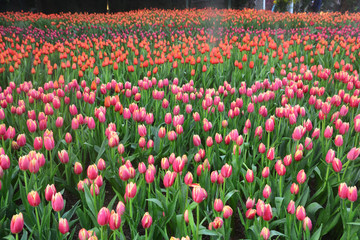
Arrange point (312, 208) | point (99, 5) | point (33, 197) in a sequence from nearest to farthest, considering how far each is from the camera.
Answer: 1. point (33, 197)
2. point (312, 208)
3. point (99, 5)

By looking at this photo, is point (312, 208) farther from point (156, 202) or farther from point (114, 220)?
point (114, 220)

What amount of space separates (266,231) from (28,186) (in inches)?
46.6

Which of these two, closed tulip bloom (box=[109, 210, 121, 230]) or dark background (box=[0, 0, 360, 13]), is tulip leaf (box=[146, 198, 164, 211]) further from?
dark background (box=[0, 0, 360, 13])

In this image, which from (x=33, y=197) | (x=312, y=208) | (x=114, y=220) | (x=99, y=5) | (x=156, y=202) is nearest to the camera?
(x=114, y=220)

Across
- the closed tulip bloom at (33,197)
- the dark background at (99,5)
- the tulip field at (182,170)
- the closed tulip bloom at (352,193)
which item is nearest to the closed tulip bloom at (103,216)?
the tulip field at (182,170)

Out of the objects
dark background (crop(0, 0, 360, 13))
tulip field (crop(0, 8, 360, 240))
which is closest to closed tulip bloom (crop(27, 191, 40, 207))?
tulip field (crop(0, 8, 360, 240))

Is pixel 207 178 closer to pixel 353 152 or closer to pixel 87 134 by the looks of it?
pixel 353 152

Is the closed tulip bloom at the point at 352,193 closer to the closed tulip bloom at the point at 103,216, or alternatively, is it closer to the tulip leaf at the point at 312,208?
the tulip leaf at the point at 312,208

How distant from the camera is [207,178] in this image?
1.92 metres

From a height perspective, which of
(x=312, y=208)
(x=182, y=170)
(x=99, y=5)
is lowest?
(x=312, y=208)

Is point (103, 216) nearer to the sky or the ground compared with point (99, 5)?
nearer to the ground

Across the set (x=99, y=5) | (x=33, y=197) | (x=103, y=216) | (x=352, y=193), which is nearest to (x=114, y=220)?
(x=103, y=216)

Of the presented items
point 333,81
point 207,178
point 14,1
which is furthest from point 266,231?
point 14,1

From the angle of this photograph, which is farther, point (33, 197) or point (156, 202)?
point (156, 202)
